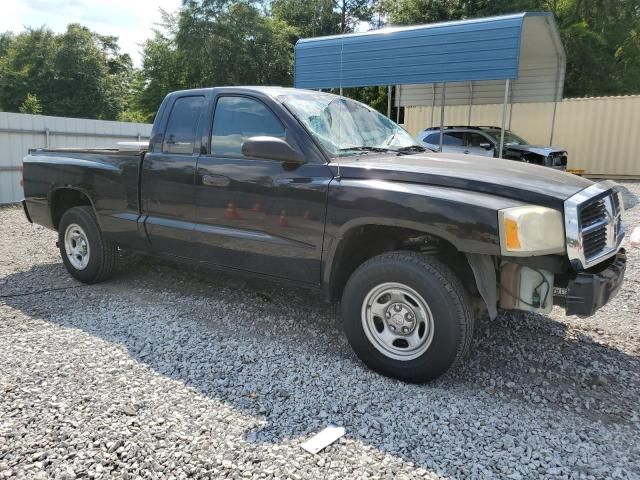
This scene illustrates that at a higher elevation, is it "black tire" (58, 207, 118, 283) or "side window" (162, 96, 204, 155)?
"side window" (162, 96, 204, 155)

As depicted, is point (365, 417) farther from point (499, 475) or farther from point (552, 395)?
point (552, 395)

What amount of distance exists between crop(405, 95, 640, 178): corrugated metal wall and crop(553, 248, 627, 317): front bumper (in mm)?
13538

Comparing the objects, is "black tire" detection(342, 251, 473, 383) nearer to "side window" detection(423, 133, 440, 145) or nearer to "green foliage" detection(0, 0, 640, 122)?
"side window" detection(423, 133, 440, 145)

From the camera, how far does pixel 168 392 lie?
3.18m

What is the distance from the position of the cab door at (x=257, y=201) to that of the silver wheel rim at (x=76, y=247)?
69.9 inches

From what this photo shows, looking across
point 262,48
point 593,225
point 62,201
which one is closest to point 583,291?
point 593,225

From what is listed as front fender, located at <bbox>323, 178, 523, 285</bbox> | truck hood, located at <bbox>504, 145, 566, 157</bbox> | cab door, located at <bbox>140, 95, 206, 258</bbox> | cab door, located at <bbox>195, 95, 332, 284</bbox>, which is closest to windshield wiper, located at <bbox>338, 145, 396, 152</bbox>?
cab door, located at <bbox>195, 95, 332, 284</bbox>

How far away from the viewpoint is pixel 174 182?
442cm

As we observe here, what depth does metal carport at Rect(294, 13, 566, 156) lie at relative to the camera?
10.6m

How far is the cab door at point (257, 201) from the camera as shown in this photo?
3.64m

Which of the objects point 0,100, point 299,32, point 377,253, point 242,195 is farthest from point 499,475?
point 0,100

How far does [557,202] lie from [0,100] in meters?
52.8

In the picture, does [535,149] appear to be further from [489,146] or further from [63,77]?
[63,77]

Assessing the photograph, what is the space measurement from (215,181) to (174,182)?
492 mm
